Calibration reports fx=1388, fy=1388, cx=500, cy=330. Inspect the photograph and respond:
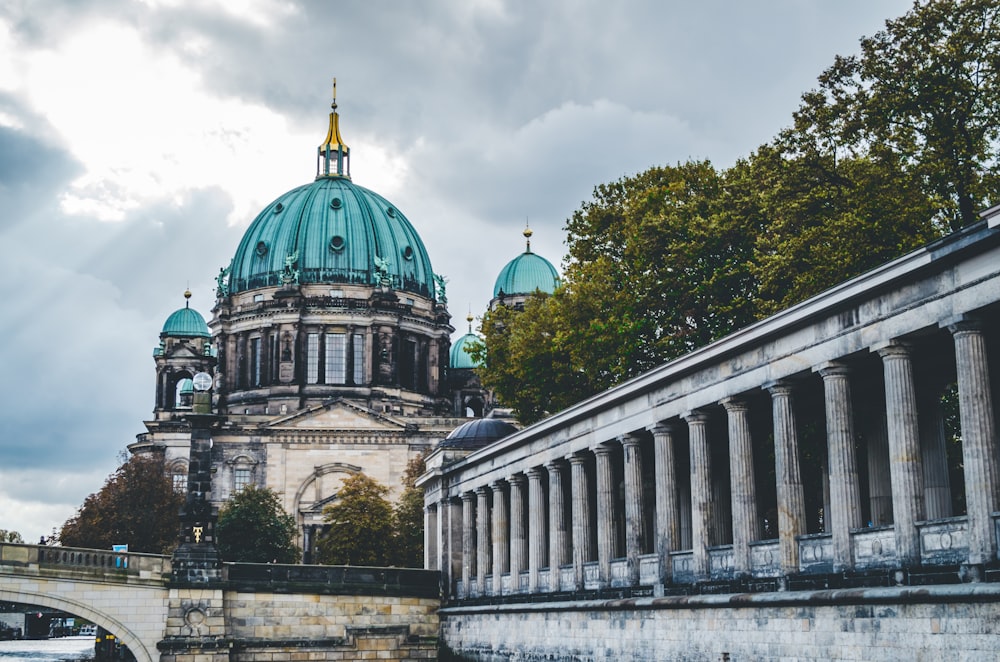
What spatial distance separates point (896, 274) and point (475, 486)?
2829 cm

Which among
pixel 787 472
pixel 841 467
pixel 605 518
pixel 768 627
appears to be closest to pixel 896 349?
pixel 841 467

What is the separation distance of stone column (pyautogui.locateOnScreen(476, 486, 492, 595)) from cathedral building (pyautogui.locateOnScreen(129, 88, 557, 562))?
4896 centimetres

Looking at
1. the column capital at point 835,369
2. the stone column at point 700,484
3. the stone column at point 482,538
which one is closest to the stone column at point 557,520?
the stone column at point 482,538

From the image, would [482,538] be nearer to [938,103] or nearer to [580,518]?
[580,518]

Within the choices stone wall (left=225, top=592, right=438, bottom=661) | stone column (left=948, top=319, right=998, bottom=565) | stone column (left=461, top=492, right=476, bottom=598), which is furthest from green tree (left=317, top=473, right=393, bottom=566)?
stone column (left=948, top=319, right=998, bottom=565)

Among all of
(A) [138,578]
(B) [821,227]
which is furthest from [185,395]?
(B) [821,227]

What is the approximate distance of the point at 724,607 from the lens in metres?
31.6

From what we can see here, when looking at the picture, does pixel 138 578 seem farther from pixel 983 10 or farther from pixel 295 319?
pixel 295 319

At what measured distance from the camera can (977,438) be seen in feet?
79.2

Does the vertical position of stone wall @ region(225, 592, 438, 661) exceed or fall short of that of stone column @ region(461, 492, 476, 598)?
it falls short

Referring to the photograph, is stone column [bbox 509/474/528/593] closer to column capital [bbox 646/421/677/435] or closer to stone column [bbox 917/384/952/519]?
column capital [bbox 646/421/677/435]

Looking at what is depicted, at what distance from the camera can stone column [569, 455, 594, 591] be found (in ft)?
136

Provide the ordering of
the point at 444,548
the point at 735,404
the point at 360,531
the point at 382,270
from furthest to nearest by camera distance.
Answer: the point at 382,270 → the point at 360,531 → the point at 444,548 → the point at 735,404

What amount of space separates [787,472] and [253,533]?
60.8 m
